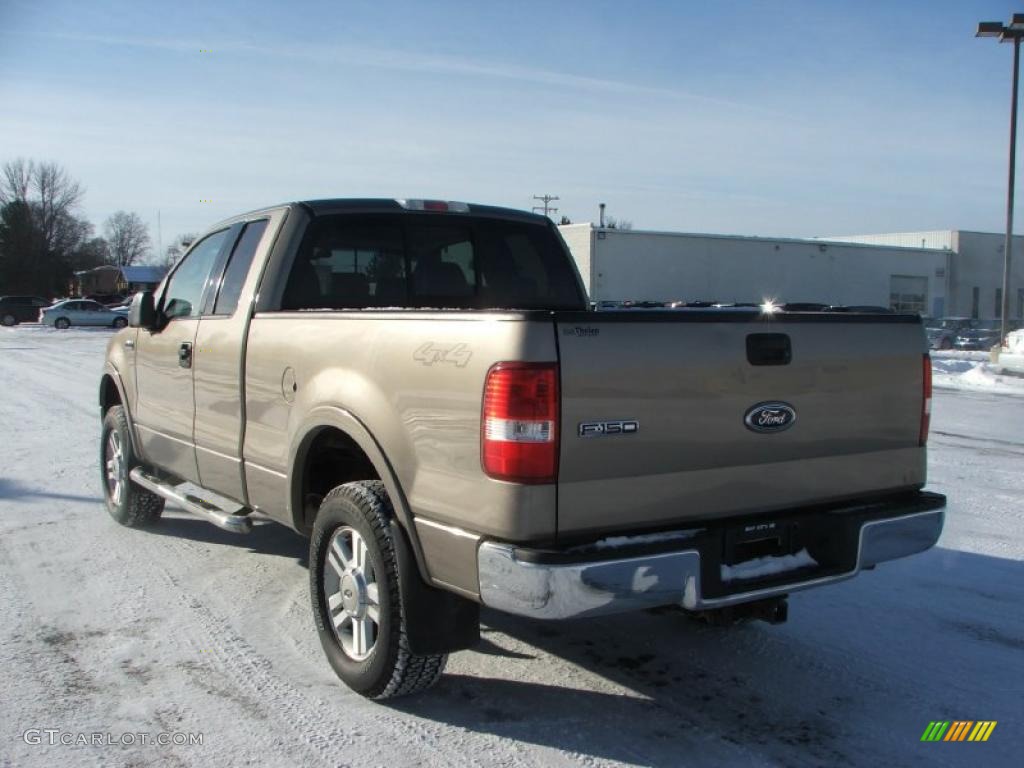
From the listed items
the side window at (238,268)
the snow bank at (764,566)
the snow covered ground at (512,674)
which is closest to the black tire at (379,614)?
the snow covered ground at (512,674)

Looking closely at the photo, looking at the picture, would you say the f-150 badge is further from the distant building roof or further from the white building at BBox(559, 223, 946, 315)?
the distant building roof

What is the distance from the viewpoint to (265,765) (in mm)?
3227

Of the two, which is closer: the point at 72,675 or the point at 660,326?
the point at 660,326

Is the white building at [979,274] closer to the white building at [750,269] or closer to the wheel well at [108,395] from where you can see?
the white building at [750,269]

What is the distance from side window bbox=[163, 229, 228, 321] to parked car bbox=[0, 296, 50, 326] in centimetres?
5507

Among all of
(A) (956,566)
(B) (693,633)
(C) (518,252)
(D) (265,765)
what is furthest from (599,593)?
(A) (956,566)

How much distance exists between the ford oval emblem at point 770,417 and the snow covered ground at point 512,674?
45.2 inches

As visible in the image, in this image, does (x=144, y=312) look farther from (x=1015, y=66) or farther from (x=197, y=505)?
(x=1015, y=66)

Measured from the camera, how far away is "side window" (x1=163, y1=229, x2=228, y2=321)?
5465mm

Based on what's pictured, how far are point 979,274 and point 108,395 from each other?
176ft

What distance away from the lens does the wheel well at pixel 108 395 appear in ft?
22.6

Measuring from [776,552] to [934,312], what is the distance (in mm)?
50700

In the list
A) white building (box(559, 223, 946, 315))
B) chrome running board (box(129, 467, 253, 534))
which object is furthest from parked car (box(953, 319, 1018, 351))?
chrome running board (box(129, 467, 253, 534))

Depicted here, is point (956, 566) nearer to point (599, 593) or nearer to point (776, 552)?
point (776, 552)
